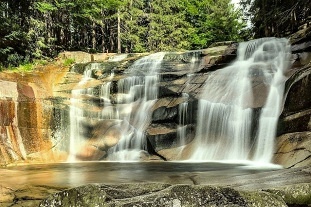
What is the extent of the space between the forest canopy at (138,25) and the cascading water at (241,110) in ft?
50.8

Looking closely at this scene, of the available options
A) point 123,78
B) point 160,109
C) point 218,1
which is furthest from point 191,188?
point 218,1

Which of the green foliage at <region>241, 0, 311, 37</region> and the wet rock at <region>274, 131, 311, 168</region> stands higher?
the green foliage at <region>241, 0, 311, 37</region>

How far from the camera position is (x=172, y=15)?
37.2m

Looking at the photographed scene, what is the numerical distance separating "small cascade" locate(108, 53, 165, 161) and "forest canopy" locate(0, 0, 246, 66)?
1009 centimetres

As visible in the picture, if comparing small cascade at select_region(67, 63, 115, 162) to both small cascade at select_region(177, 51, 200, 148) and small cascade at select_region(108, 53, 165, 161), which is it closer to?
small cascade at select_region(108, 53, 165, 161)

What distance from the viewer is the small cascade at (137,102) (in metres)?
14.5

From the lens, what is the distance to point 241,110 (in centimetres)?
1305

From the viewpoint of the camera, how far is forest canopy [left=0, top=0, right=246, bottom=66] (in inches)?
1129

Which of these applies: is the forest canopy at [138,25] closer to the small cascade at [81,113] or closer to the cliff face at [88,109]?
the small cascade at [81,113]

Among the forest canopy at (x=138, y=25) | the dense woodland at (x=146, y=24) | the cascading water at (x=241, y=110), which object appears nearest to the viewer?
the cascading water at (x=241, y=110)

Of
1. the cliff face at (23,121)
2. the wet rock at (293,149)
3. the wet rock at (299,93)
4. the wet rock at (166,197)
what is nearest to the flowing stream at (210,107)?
the wet rock at (293,149)

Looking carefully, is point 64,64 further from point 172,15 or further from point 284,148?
point 172,15

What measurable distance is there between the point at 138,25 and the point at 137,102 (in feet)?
75.8

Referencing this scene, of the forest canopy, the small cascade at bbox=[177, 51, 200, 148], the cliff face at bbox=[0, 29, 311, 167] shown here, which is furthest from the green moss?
the forest canopy
